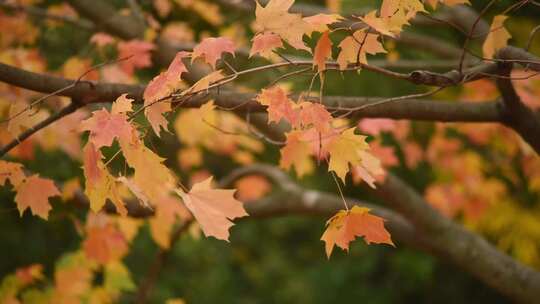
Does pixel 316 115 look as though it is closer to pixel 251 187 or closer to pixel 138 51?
pixel 138 51

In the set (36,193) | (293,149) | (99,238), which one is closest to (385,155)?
(293,149)

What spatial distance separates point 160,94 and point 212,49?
0.65 feet

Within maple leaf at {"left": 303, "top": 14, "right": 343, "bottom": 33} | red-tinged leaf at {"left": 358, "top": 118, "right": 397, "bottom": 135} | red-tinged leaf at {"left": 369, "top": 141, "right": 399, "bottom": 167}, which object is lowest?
red-tinged leaf at {"left": 369, "top": 141, "right": 399, "bottom": 167}

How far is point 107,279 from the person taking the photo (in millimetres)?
3051

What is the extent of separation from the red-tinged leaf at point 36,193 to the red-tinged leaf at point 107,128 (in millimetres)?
520

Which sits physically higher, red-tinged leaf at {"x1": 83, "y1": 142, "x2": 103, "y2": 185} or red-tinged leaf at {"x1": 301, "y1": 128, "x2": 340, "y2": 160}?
red-tinged leaf at {"x1": 83, "y1": 142, "x2": 103, "y2": 185}

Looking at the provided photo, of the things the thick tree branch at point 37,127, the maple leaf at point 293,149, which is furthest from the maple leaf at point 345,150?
the thick tree branch at point 37,127

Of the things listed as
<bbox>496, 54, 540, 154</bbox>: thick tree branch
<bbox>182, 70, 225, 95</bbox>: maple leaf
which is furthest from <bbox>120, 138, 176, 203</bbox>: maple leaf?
<bbox>496, 54, 540, 154</bbox>: thick tree branch

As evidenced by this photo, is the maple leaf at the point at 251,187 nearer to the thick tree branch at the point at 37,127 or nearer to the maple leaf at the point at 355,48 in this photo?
the thick tree branch at the point at 37,127

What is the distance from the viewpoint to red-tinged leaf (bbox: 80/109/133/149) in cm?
145

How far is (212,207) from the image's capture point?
1.53 meters

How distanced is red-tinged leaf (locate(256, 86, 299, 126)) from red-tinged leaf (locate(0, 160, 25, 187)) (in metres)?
0.81

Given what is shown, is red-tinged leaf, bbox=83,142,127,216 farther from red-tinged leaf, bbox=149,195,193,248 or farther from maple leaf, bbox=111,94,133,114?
red-tinged leaf, bbox=149,195,193,248

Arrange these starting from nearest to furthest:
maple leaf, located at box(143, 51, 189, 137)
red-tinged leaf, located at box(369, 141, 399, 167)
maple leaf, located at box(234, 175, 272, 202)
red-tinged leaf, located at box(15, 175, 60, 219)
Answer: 1. maple leaf, located at box(143, 51, 189, 137)
2. red-tinged leaf, located at box(15, 175, 60, 219)
3. red-tinged leaf, located at box(369, 141, 399, 167)
4. maple leaf, located at box(234, 175, 272, 202)
